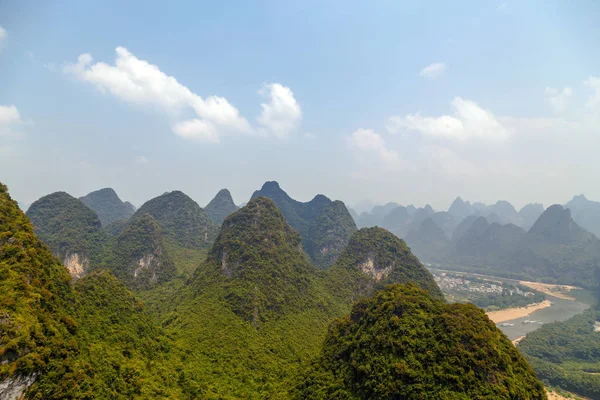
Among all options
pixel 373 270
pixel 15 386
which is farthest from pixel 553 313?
pixel 15 386

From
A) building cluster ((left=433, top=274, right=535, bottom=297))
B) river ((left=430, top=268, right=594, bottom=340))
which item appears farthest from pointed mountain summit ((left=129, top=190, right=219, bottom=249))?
building cluster ((left=433, top=274, right=535, bottom=297))

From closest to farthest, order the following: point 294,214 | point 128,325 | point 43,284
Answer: point 43,284
point 128,325
point 294,214

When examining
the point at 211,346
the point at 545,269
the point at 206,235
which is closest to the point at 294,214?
the point at 206,235

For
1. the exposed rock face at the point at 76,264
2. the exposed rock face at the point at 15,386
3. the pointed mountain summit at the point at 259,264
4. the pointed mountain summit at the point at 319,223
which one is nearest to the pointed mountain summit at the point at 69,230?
the exposed rock face at the point at 76,264

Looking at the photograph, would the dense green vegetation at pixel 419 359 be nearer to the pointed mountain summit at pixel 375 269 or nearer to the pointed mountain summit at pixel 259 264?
the pointed mountain summit at pixel 259 264

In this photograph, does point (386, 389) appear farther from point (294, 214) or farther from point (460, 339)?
point (294, 214)
